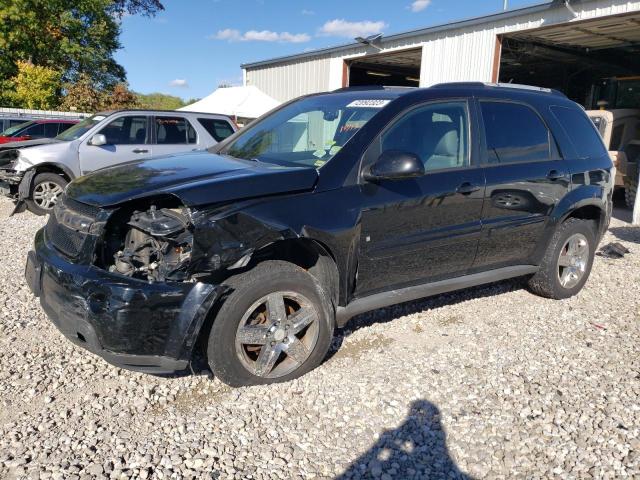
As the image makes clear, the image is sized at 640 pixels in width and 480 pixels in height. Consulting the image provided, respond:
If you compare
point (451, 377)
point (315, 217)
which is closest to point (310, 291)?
point (315, 217)

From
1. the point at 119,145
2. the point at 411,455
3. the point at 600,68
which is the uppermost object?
the point at 600,68

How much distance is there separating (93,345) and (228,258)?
872 mm

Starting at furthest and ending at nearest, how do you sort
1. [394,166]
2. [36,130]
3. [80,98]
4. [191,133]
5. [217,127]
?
[80,98], [36,130], [217,127], [191,133], [394,166]

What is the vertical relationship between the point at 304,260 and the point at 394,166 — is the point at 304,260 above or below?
below

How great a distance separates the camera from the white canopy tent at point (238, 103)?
55.5 feet

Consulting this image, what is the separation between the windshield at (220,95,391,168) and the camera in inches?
140

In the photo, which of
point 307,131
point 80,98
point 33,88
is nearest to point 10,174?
point 307,131

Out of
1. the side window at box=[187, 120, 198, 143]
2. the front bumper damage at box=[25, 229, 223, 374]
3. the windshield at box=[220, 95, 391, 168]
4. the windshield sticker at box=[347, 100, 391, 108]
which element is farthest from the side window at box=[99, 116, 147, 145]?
the front bumper damage at box=[25, 229, 223, 374]

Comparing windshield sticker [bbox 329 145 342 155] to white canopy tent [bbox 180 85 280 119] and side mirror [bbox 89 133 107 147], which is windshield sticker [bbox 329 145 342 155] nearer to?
side mirror [bbox 89 133 107 147]

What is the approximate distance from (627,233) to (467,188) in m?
5.96

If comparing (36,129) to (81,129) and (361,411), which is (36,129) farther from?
(361,411)

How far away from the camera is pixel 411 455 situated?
2.69 m

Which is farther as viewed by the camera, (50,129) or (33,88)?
(33,88)

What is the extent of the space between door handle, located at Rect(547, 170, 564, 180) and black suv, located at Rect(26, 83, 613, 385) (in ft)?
0.07
